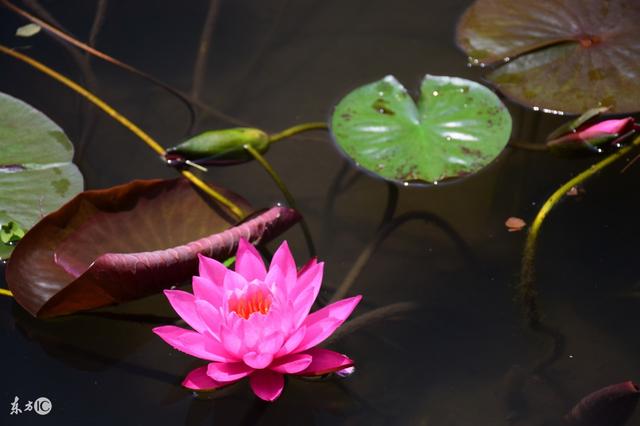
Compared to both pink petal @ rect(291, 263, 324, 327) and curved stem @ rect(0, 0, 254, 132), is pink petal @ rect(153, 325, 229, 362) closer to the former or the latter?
pink petal @ rect(291, 263, 324, 327)

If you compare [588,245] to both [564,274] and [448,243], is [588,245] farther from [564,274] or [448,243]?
[448,243]

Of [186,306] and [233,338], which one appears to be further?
[186,306]

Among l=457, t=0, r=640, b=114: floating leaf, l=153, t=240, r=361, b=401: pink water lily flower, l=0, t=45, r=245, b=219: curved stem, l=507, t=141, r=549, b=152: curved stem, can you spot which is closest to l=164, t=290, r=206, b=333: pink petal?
l=153, t=240, r=361, b=401: pink water lily flower

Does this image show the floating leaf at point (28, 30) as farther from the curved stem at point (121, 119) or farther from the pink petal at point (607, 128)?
the pink petal at point (607, 128)

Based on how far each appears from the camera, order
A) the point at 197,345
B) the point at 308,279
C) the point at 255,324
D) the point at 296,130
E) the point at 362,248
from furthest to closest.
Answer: the point at 296,130, the point at 362,248, the point at 308,279, the point at 197,345, the point at 255,324

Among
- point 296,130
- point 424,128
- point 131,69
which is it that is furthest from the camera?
point 131,69

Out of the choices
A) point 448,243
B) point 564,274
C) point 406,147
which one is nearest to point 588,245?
point 564,274

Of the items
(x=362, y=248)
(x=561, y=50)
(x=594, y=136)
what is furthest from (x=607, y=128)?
(x=362, y=248)

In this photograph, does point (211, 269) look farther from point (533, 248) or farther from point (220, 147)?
point (533, 248)
